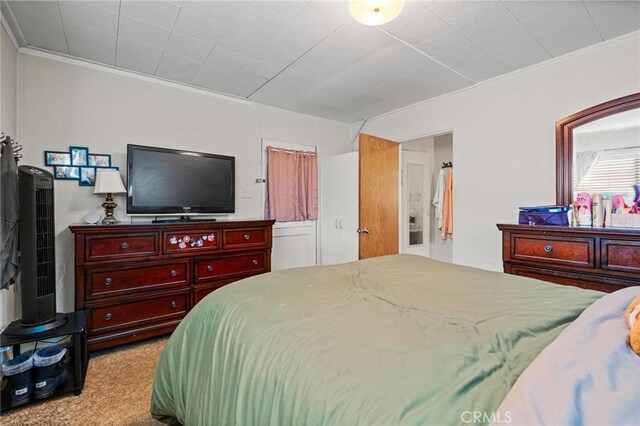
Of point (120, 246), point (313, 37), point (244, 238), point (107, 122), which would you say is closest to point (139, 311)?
point (120, 246)

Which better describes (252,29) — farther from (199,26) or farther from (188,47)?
(188,47)

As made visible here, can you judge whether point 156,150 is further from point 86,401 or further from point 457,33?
point 457,33

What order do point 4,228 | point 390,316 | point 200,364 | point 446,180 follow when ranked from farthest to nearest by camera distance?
point 446,180
point 4,228
point 200,364
point 390,316

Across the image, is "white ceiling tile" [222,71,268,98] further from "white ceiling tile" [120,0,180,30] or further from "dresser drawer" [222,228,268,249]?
"dresser drawer" [222,228,268,249]

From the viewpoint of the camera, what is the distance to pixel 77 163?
2588 mm

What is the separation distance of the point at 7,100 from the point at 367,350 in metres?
2.97

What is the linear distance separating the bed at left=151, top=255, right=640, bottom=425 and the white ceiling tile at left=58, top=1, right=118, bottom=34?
6.80 ft

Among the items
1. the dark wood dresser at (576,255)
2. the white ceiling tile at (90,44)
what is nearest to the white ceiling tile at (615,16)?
the dark wood dresser at (576,255)

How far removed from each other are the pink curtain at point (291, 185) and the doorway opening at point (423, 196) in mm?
1382

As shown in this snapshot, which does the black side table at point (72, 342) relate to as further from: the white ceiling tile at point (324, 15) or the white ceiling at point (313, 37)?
the white ceiling tile at point (324, 15)

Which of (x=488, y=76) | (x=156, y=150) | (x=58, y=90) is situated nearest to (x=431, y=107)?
(x=488, y=76)

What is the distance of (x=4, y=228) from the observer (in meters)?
1.74

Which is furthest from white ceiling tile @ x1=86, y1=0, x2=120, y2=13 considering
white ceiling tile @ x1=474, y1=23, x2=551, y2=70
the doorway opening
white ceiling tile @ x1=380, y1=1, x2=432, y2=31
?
the doorway opening

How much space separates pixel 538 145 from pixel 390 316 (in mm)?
2582
